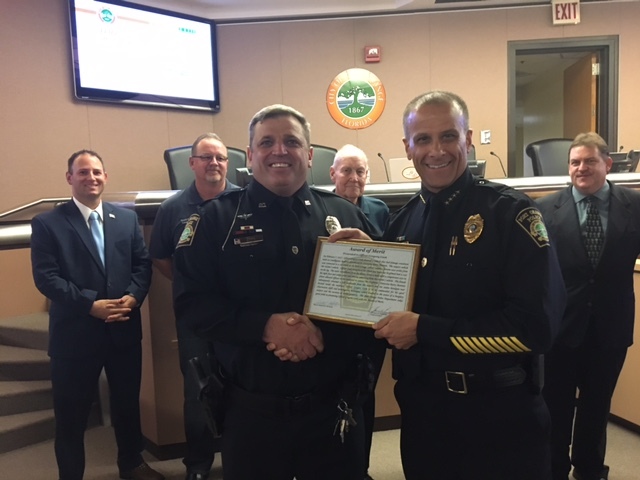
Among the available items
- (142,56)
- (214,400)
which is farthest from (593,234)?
(142,56)

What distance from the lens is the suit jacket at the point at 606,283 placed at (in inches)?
83.0

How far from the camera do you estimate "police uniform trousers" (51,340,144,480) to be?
7.20 ft

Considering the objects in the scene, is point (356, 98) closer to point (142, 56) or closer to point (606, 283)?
point (142, 56)

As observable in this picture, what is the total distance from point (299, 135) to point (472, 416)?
2.76 ft

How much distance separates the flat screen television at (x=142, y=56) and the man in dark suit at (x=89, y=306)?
261cm

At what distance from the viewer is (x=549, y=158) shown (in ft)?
14.3

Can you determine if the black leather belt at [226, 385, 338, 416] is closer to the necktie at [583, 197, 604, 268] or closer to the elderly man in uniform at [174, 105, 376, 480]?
the elderly man in uniform at [174, 105, 376, 480]

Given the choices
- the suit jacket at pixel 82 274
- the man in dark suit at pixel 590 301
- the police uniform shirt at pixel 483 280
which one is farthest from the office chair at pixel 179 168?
the police uniform shirt at pixel 483 280

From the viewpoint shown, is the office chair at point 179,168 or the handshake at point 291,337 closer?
the handshake at point 291,337

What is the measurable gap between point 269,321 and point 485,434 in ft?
1.94

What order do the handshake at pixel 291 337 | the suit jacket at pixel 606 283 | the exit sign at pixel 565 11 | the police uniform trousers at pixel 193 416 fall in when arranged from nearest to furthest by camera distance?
the handshake at pixel 291 337
the suit jacket at pixel 606 283
the police uniform trousers at pixel 193 416
the exit sign at pixel 565 11

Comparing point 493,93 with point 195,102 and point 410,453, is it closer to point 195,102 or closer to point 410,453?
point 195,102

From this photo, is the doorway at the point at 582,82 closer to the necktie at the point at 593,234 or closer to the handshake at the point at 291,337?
the necktie at the point at 593,234

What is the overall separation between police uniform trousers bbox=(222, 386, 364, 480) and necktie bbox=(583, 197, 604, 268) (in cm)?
139
